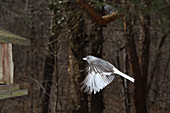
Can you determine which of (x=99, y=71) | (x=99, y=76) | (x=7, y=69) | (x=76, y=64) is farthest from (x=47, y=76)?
(x=99, y=71)

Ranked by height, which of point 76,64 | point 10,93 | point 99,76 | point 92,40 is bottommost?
point 10,93

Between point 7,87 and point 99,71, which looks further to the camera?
point 7,87

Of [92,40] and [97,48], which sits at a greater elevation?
[92,40]

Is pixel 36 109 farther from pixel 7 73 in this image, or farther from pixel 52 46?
pixel 7 73

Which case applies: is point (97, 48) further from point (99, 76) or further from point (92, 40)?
point (99, 76)

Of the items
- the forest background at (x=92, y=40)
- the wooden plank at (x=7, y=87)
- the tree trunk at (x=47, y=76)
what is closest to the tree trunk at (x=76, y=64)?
the forest background at (x=92, y=40)

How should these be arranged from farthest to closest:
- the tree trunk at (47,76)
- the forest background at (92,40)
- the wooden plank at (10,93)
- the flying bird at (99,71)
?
1. the tree trunk at (47,76)
2. the forest background at (92,40)
3. the wooden plank at (10,93)
4. the flying bird at (99,71)

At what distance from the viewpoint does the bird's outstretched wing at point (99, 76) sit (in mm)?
1702

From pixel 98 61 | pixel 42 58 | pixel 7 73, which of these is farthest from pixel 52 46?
pixel 98 61

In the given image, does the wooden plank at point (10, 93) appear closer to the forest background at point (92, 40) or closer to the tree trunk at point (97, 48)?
the forest background at point (92, 40)

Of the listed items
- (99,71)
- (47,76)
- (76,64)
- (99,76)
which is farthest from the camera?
(47,76)

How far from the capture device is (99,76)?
6.43 feet

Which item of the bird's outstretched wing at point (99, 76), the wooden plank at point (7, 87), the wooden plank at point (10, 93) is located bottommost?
the wooden plank at point (10, 93)

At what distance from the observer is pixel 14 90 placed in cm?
202
